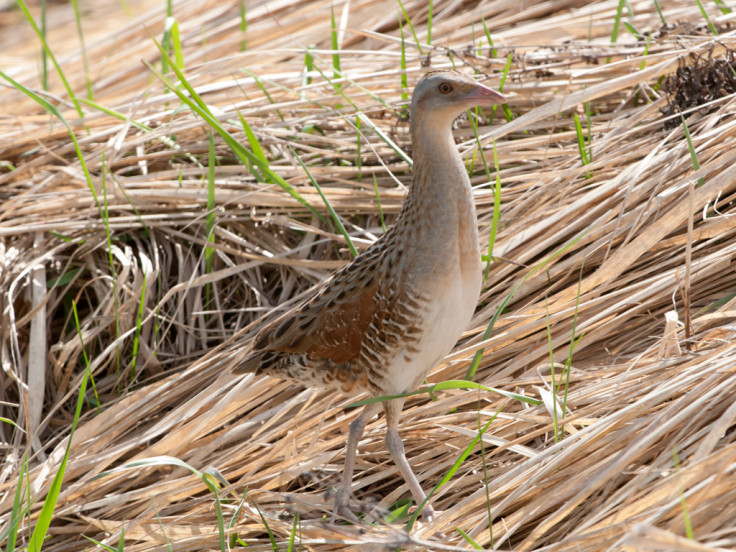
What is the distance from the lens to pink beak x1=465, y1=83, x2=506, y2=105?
9.16ft

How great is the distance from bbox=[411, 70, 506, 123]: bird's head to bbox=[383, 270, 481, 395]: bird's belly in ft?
1.70

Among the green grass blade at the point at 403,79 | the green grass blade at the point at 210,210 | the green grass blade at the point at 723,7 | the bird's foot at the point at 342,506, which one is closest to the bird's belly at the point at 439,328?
the bird's foot at the point at 342,506

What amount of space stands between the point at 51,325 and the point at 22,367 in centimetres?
34

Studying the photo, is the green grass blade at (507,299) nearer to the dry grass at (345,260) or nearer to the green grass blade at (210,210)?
the dry grass at (345,260)

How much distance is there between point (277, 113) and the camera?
4414 mm

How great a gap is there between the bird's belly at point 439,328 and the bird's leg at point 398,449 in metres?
0.12

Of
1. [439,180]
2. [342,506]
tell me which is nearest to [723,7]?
[439,180]


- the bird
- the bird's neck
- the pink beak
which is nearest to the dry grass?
the bird

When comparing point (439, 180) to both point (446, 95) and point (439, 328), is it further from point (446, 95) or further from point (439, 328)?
point (439, 328)

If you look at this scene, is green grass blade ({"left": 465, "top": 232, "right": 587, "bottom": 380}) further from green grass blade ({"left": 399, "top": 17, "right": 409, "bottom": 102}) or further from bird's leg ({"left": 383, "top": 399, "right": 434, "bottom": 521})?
green grass blade ({"left": 399, "top": 17, "right": 409, "bottom": 102})

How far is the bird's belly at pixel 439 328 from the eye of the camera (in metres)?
2.73

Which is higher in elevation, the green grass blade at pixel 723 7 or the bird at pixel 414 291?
the green grass blade at pixel 723 7

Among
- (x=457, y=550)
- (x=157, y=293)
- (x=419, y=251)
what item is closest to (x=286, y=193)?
(x=157, y=293)

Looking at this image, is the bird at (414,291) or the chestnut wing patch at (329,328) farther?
the chestnut wing patch at (329,328)
